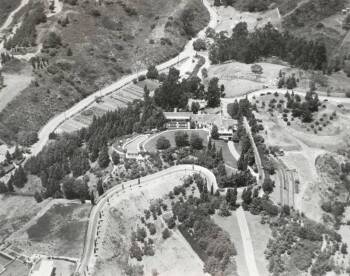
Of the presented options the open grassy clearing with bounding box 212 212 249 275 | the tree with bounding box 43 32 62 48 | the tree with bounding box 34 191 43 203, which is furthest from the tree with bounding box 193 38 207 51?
the tree with bounding box 34 191 43 203

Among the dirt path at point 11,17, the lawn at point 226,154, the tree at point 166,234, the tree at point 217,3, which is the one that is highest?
the dirt path at point 11,17

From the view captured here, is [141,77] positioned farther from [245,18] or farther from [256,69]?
[245,18]

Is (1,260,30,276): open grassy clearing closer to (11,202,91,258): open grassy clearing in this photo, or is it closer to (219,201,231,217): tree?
(11,202,91,258): open grassy clearing

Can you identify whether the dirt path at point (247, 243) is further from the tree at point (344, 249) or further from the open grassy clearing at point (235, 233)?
the tree at point (344, 249)

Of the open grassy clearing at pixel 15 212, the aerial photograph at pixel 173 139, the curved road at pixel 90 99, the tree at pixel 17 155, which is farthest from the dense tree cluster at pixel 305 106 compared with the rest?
the tree at pixel 17 155

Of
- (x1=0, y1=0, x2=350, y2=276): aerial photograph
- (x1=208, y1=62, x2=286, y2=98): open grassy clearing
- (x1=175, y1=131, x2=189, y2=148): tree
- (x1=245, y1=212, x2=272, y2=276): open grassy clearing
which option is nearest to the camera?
(x1=245, y1=212, x2=272, y2=276): open grassy clearing

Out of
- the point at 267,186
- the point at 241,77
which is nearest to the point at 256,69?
the point at 241,77
